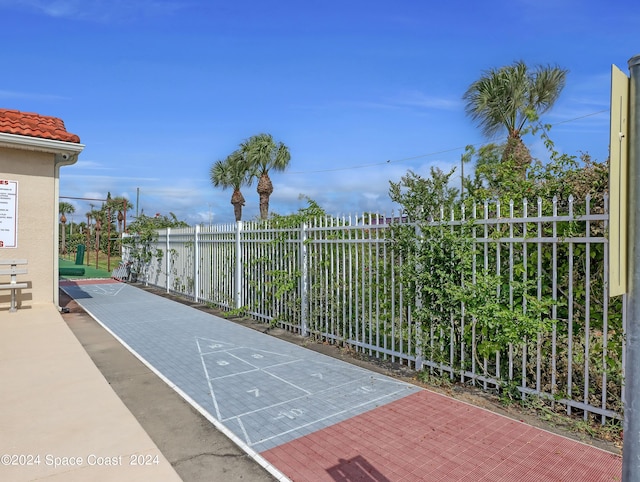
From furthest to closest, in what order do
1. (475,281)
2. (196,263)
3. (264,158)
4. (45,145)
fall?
(264,158) < (196,263) < (45,145) < (475,281)

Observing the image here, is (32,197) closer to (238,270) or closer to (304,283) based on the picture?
(238,270)

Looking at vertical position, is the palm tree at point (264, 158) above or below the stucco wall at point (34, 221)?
above

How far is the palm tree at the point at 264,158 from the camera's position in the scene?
26234mm

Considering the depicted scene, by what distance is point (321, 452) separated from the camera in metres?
3.68

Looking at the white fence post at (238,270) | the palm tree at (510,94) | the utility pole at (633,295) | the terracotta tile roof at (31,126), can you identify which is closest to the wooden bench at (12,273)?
the terracotta tile roof at (31,126)

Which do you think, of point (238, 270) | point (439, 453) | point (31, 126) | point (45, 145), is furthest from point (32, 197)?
point (439, 453)

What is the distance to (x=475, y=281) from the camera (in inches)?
199

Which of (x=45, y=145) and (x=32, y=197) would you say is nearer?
(x=45, y=145)

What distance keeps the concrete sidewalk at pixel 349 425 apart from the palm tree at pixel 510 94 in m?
13.4

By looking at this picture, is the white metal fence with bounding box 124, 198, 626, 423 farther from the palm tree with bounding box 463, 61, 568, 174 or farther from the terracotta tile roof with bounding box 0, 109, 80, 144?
the palm tree with bounding box 463, 61, 568, 174

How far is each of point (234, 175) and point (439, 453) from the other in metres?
26.8

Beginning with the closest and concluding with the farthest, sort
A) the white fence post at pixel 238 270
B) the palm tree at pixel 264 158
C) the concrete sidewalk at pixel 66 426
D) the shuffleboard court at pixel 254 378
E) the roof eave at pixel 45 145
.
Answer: the concrete sidewalk at pixel 66 426
the shuffleboard court at pixel 254 378
the roof eave at pixel 45 145
the white fence post at pixel 238 270
the palm tree at pixel 264 158

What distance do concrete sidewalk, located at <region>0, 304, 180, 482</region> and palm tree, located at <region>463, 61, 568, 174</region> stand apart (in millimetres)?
15486

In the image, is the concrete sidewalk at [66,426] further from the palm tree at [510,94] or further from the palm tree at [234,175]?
the palm tree at [234,175]
